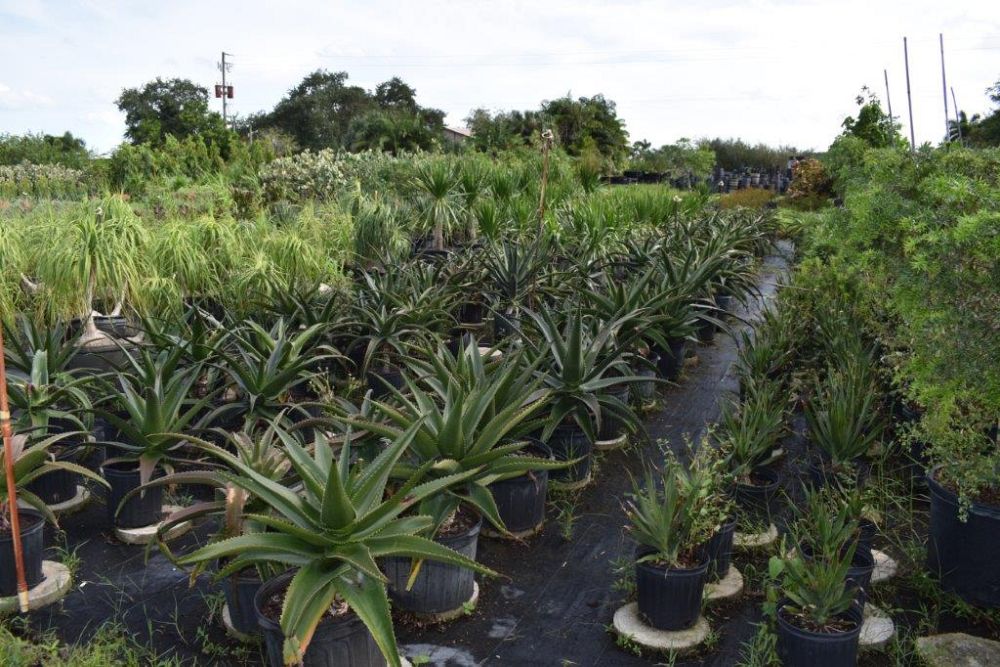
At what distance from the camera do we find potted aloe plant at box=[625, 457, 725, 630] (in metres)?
2.90

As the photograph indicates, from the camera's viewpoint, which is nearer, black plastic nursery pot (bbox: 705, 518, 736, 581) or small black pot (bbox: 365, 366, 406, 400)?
black plastic nursery pot (bbox: 705, 518, 736, 581)

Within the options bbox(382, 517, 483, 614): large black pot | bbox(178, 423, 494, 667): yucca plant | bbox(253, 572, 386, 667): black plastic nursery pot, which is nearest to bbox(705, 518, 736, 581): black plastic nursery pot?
bbox(382, 517, 483, 614): large black pot

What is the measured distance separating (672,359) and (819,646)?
142 inches

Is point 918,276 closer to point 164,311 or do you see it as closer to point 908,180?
point 908,180

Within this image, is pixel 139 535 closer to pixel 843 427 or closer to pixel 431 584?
pixel 431 584

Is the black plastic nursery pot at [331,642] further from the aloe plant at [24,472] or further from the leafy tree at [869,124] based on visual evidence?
the leafy tree at [869,124]

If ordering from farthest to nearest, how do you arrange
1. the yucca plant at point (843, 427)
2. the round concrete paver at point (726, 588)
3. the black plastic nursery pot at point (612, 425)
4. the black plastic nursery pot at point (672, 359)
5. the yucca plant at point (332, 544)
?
the black plastic nursery pot at point (672, 359) < the black plastic nursery pot at point (612, 425) < the yucca plant at point (843, 427) < the round concrete paver at point (726, 588) < the yucca plant at point (332, 544)

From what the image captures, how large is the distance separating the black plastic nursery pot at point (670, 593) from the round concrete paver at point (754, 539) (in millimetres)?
582

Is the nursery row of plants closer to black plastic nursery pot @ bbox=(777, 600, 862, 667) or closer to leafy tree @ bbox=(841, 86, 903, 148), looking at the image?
black plastic nursery pot @ bbox=(777, 600, 862, 667)

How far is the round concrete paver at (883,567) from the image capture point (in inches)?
130

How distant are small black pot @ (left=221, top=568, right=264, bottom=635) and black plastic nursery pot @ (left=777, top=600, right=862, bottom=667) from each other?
1784 millimetres

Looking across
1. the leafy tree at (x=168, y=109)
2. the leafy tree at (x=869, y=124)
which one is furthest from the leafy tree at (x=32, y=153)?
the leafy tree at (x=869, y=124)

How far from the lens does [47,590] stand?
3.23 meters

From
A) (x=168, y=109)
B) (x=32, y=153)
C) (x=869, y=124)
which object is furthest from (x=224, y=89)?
(x=869, y=124)
